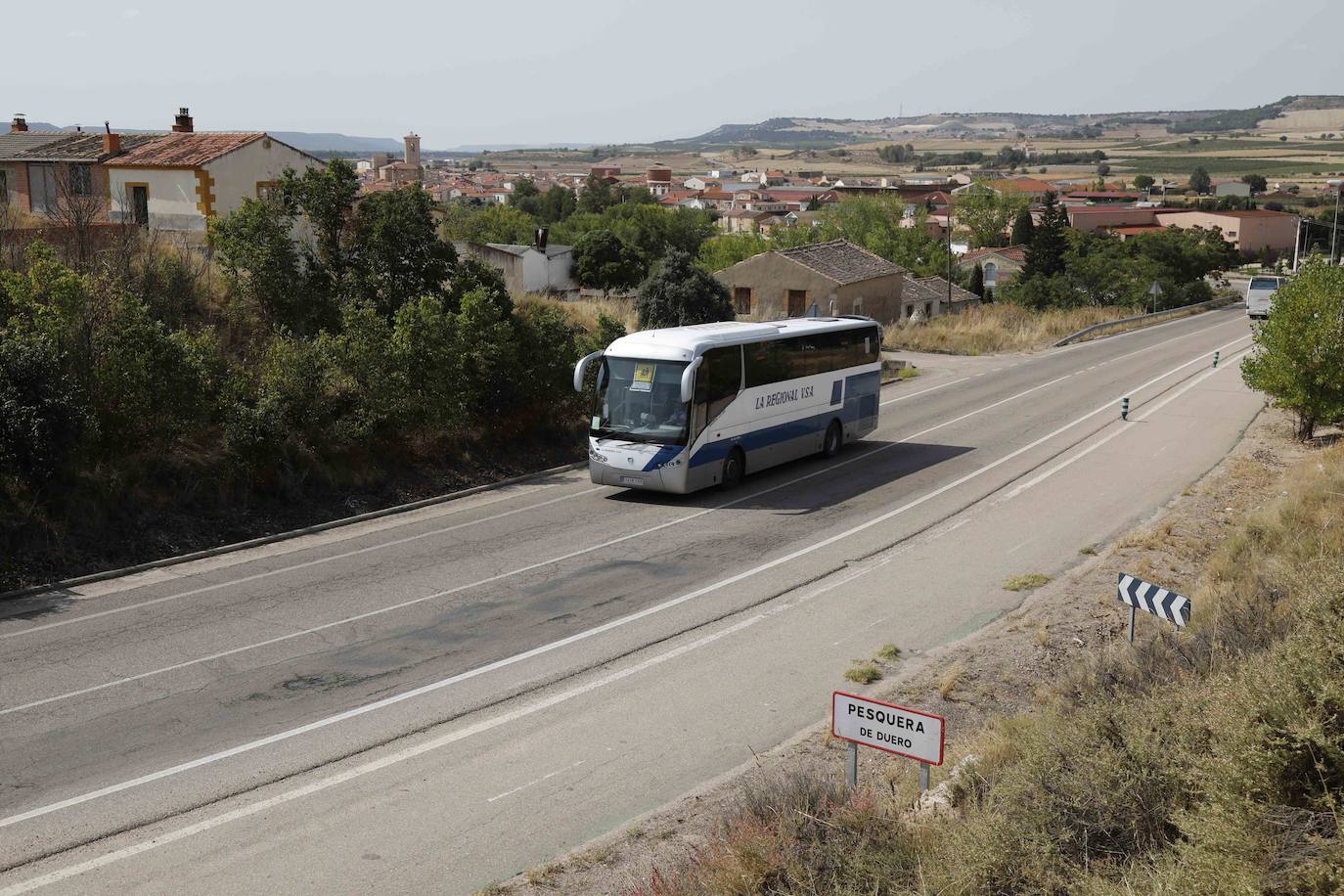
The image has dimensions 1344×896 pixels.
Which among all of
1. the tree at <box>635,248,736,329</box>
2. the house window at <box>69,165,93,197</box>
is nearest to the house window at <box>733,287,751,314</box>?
the tree at <box>635,248,736,329</box>

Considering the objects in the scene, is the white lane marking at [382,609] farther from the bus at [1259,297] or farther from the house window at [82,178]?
the bus at [1259,297]

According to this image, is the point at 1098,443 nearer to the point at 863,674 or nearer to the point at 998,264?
the point at 863,674

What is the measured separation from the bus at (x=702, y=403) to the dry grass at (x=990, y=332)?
2259 centimetres

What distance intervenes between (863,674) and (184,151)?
2624 cm

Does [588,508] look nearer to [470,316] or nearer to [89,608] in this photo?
[470,316]

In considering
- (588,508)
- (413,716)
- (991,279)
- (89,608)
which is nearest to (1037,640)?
(413,716)

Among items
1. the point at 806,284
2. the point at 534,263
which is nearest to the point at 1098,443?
the point at 806,284

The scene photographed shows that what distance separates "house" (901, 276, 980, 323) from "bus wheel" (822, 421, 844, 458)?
2948 centimetres

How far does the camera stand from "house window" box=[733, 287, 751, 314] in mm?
50000

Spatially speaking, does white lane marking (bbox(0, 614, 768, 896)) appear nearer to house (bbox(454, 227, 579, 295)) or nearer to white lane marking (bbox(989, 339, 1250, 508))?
white lane marking (bbox(989, 339, 1250, 508))

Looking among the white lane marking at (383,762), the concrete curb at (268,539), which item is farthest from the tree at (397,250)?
the white lane marking at (383,762)

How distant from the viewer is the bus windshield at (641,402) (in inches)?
797

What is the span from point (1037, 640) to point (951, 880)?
7067mm

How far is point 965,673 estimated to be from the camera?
12344 millimetres
